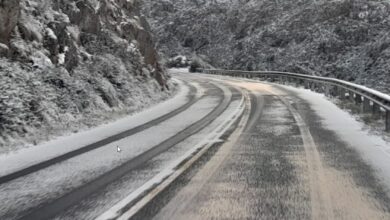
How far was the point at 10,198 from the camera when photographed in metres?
A: 6.68

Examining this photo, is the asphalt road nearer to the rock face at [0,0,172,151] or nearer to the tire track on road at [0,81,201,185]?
the tire track on road at [0,81,201,185]

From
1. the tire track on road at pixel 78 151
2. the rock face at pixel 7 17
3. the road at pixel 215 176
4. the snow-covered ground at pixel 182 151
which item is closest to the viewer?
the road at pixel 215 176

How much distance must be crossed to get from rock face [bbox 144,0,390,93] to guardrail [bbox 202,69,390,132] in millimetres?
5585

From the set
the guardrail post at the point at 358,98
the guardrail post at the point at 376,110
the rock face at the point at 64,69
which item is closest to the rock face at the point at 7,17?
the rock face at the point at 64,69

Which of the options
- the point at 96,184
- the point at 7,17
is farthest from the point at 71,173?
the point at 7,17

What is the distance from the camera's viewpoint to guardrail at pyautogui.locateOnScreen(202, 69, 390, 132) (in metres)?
14.9

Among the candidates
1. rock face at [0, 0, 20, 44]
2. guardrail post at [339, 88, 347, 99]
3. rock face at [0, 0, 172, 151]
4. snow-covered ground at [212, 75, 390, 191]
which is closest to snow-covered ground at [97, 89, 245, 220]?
snow-covered ground at [212, 75, 390, 191]

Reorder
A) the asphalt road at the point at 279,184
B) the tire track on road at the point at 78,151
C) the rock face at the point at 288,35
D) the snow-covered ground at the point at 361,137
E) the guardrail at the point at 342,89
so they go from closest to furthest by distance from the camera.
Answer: the asphalt road at the point at 279,184
the tire track on road at the point at 78,151
the snow-covered ground at the point at 361,137
the guardrail at the point at 342,89
the rock face at the point at 288,35

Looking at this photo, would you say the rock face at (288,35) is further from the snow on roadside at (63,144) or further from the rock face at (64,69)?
the snow on roadside at (63,144)

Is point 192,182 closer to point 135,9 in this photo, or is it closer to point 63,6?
point 63,6

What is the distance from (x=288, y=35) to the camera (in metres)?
54.0

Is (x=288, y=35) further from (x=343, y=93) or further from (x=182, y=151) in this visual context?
(x=182, y=151)

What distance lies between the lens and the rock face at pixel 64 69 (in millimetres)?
12570

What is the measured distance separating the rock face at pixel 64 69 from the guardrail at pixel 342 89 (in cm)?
805
